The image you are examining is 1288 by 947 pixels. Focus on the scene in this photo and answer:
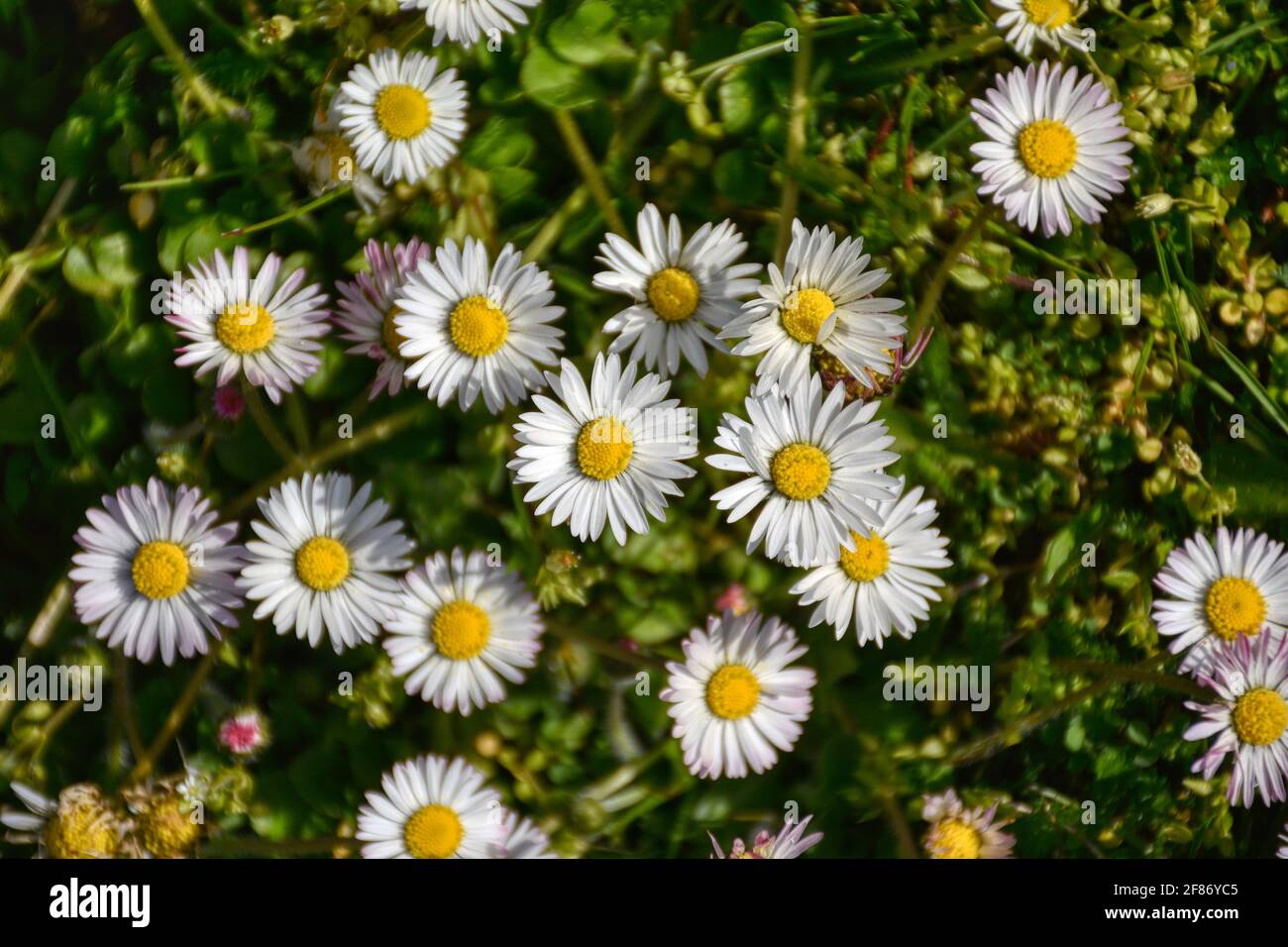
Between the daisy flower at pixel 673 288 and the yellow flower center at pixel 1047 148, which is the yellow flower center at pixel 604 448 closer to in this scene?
the daisy flower at pixel 673 288

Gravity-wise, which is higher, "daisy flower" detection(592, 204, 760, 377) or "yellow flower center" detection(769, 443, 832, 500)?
"daisy flower" detection(592, 204, 760, 377)

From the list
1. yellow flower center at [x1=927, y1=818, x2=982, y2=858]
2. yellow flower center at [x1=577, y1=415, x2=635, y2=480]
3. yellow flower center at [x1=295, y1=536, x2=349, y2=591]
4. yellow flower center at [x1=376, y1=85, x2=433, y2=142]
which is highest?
yellow flower center at [x1=376, y1=85, x2=433, y2=142]

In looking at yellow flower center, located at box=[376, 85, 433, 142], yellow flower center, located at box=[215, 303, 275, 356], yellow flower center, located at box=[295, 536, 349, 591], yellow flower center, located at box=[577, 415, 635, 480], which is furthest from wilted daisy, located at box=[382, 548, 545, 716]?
yellow flower center, located at box=[376, 85, 433, 142]

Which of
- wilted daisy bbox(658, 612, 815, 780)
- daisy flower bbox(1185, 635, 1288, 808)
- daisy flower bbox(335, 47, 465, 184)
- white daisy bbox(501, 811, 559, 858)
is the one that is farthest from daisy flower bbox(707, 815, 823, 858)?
daisy flower bbox(335, 47, 465, 184)

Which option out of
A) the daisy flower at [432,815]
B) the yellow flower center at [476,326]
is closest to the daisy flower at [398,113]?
the yellow flower center at [476,326]

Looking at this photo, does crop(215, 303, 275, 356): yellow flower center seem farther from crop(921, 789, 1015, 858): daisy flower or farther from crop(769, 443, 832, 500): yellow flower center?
crop(921, 789, 1015, 858): daisy flower

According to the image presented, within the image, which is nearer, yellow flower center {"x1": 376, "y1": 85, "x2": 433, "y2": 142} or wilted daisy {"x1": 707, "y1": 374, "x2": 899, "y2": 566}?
wilted daisy {"x1": 707, "y1": 374, "x2": 899, "y2": 566}

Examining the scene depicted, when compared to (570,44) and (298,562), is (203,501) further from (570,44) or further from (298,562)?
(570,44)

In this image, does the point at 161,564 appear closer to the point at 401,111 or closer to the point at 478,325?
the point at 478,325
